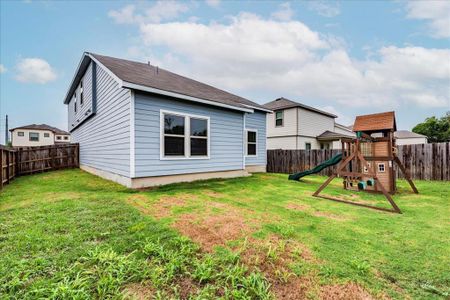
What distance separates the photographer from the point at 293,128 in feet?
55.6

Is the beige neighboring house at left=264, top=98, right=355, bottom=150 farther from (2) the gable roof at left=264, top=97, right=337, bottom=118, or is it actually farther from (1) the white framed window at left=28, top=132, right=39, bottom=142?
(1) the white framed window at left=28, top=132, right=39, bottom=142

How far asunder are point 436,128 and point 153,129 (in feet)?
149

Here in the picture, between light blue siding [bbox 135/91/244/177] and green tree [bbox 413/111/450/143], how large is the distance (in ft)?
128

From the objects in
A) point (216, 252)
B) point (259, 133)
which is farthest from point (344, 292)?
point (259, 133)

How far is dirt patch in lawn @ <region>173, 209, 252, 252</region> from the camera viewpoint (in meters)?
2.99

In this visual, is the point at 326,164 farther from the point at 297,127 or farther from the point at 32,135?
the point at 32,135

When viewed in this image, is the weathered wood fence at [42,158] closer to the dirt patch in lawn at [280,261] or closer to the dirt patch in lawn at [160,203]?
the dirt patch in lawn at [160,203]

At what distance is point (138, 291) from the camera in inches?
79.4

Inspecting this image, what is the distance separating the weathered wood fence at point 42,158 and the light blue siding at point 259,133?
408 inches

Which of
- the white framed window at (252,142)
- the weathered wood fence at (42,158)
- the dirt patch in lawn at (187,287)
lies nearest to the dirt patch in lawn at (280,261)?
the dirt patch in lawn at (187,287)

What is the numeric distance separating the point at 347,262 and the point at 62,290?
2.94m

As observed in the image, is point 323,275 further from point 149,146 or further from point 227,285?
point 149,146

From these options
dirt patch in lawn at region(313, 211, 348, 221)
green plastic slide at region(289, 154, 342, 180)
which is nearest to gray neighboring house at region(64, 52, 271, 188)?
green plastic slide at region(289, 154, 342, 180)

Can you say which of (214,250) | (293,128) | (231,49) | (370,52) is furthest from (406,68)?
(214,250)
